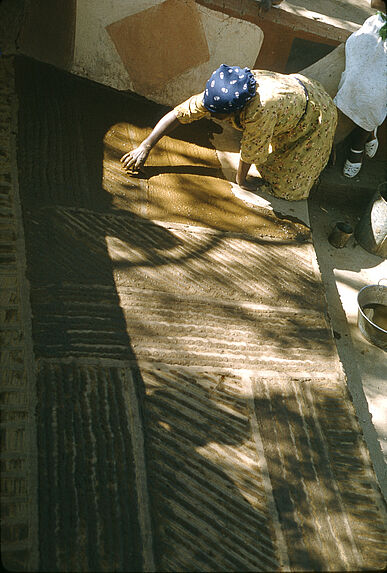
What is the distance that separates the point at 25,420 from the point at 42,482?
29 cm

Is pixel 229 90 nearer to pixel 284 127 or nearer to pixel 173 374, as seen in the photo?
pixel 284 127

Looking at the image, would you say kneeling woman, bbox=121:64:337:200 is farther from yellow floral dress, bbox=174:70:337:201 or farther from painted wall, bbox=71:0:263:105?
painted wall, bbox=71:0:263:105

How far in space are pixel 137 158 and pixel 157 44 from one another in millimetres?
1181

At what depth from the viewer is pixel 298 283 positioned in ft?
12.9

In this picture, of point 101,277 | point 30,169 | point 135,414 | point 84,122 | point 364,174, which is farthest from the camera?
point 364,174

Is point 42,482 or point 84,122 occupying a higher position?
point 84,122

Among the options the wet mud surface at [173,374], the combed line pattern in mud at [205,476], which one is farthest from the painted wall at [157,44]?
the combed line pattern in mud at [205,476]

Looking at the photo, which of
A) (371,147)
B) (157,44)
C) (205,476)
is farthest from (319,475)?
(157,44)

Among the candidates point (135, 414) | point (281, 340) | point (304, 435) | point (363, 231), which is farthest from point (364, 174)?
point (135, 414)

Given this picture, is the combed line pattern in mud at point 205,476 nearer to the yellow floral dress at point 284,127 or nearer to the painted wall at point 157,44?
the yellow floral dress at point 284,127

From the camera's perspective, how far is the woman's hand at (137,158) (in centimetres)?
403

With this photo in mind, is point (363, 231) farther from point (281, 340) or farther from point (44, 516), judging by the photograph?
point (44, 516)

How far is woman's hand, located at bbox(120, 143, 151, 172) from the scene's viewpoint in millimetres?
4027

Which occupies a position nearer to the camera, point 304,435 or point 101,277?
point 304,435
